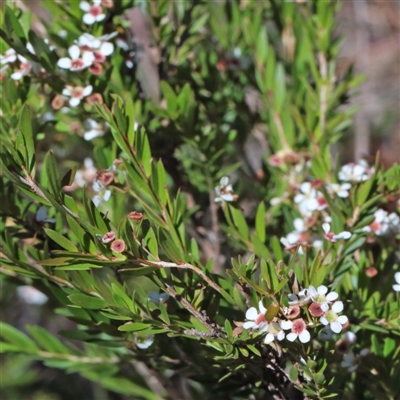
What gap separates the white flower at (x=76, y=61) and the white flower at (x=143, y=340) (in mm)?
274

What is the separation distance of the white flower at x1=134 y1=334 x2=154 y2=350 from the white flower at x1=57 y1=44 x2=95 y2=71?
27cm

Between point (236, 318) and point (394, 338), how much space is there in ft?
0.53

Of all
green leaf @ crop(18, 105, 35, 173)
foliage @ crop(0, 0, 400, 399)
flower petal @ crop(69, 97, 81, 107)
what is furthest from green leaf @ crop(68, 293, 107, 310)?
flower petal @ crop(69, 97, 81, 107)

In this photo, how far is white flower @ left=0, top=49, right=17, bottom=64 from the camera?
57cm

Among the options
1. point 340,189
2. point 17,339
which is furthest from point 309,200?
point 17,339

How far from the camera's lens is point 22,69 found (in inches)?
22.9

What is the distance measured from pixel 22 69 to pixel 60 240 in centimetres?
24

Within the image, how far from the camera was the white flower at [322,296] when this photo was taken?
0.42 m

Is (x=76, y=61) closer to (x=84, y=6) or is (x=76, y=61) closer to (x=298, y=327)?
(x=84, y=6)

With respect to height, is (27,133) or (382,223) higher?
(27,133)

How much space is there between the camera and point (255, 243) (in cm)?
55

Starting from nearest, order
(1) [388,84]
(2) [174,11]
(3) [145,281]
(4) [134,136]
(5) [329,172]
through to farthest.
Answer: (4) [134,136] → (5) [329,172] → (2) [174,11] → (3) [145,281] → (1) [388,84]

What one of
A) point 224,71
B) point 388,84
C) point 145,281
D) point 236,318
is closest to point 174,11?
point 224,71

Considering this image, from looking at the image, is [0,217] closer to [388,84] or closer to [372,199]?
[372,199]
